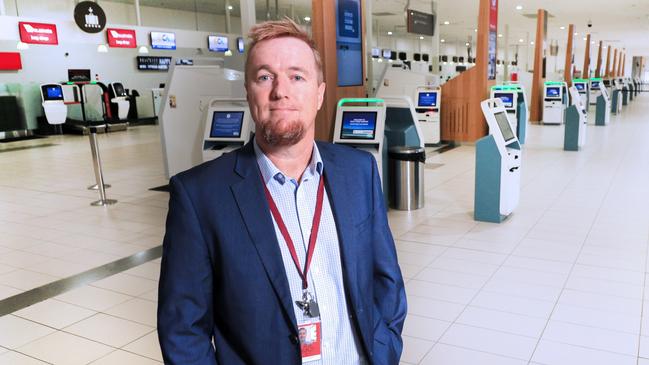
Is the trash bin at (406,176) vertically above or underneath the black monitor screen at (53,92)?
underneath

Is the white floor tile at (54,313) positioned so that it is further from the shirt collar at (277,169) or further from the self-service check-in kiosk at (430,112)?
the self-service check-in kiosk at (430,112)

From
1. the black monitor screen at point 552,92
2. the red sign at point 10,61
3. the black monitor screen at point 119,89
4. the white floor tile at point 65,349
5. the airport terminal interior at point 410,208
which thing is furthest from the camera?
the black monitor screen at point 119,89

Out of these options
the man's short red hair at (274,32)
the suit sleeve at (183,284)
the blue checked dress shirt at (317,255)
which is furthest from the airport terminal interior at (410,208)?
the suit sleeve at (183,284)

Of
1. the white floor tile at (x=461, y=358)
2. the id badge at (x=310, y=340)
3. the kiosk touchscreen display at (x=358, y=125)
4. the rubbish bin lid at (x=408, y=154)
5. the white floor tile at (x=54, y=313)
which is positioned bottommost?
the white floor tile at (x=461, y=358)

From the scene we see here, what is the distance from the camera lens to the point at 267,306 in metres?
1.20

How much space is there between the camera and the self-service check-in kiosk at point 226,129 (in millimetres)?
5988

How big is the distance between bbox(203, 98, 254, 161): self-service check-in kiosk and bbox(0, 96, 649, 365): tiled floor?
1020mm

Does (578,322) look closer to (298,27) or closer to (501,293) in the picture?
(501,293)

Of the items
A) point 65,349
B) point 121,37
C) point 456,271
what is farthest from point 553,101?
point 65,349

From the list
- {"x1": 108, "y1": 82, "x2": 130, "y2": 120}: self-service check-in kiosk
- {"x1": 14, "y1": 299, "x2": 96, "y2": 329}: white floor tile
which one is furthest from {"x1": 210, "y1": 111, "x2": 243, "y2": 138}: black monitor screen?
{"x1": 108, "y1": 82, "x2": 130, "y2": 120}: self-service check-in kiosk

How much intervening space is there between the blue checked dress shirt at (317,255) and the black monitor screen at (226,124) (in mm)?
4768

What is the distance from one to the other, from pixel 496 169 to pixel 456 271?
5.11ft

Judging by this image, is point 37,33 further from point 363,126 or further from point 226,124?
point 363,126

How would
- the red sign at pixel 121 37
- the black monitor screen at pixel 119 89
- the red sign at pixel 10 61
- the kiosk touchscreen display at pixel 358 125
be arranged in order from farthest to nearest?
1. the black monitor screen at pixel 119 89
2. the red sign at pixel 10 61
3. the red sign at pixel 121 37
4. the kiosk touchscreen display at pixel 358 125
